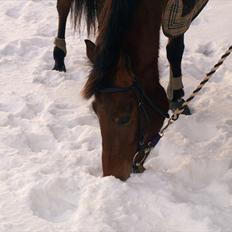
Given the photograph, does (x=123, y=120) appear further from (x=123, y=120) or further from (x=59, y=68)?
(x=59, y=68)

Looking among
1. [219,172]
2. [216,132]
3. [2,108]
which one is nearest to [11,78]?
[2,108]

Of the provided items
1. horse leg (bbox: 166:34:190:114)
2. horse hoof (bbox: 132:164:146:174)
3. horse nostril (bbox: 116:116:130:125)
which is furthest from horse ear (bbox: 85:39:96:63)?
horse leg (bbox: 166:34:190:114)

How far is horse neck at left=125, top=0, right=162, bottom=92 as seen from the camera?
2129mm

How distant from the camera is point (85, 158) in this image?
259 centimetres

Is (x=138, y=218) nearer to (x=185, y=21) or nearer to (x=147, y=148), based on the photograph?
(x=147, y=148)

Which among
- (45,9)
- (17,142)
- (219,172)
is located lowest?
(45,9)

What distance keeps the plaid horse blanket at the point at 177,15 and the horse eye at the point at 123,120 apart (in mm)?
644

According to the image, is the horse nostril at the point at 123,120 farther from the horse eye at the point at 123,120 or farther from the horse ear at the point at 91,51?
the horse ear at the point at 91,51

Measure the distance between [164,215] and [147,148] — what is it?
0.38 metres

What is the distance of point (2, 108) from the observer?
3186 mm

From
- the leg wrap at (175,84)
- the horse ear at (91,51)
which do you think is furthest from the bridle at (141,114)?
the leg wrap at (175,84)

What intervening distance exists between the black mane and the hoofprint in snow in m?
0.36

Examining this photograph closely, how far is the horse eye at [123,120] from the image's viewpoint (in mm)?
2094

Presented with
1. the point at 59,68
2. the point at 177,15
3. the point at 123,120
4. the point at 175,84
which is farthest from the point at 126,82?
the point at 59,68
